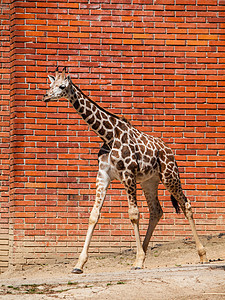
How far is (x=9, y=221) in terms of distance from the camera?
10.2 m

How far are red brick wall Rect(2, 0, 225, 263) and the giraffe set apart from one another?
1.75 metres

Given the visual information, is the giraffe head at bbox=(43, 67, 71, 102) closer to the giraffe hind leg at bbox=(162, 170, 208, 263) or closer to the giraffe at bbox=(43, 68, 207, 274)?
the giraffe at bbox=(43, 68, 207, 274)

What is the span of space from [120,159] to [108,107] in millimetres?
2545

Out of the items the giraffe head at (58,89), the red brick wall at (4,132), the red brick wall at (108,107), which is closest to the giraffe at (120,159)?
the giraffe head at (58,89)

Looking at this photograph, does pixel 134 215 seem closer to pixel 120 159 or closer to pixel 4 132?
pixel 120 159

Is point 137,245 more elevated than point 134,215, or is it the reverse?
point 134,215

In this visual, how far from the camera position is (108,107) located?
10195mm

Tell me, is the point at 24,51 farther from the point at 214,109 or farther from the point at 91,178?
the point at 214,109

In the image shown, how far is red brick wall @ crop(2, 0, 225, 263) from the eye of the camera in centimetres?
996

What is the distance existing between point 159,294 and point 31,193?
435cm

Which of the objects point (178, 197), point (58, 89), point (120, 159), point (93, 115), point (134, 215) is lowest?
point (134, 215)

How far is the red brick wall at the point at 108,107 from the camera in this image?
9.96 m

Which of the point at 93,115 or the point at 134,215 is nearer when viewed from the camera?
the point at 134,215

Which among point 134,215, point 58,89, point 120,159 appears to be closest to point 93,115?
point 58,89
